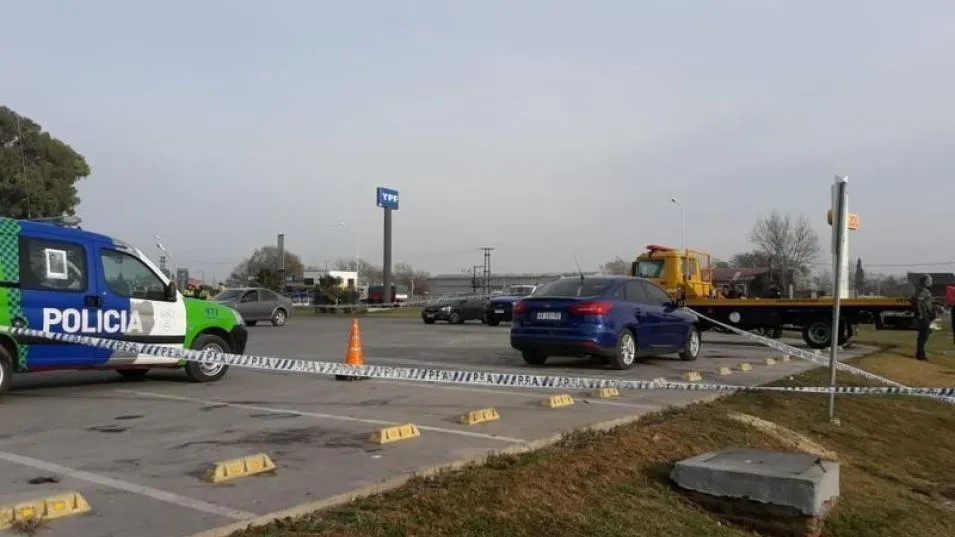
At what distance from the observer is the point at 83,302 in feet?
28.9

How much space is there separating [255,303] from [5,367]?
865 inches

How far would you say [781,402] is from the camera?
9.64 m

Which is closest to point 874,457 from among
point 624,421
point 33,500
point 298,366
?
point 624,421

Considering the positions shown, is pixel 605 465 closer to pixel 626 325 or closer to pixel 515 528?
pixel 515 528

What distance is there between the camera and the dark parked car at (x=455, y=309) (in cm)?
3262

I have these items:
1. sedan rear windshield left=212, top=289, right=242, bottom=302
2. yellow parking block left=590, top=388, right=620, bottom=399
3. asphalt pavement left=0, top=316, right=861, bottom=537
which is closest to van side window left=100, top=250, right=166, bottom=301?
asphalt pavement left=0, top=316, right=861, bottom=537

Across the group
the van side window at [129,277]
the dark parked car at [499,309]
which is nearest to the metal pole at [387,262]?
the dark parked car at [499,309]

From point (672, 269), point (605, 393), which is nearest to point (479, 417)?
point (605, 393)

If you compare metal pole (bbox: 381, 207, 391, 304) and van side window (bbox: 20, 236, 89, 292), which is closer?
van side window (bbox: 20, 236, 89, 292)

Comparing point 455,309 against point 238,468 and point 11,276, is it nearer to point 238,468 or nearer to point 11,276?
point 11,276

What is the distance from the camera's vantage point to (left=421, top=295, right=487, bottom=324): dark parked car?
32.6m

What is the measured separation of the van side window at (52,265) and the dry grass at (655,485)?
5.75 metres

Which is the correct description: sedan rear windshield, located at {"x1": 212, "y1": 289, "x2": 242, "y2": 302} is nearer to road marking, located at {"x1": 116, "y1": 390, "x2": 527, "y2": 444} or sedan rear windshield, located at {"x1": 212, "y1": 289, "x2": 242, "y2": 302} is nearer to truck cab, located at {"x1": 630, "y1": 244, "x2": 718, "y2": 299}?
truck cab, located at {"x1": 630, "y1": 244, "x2": 718, "y2": 299}

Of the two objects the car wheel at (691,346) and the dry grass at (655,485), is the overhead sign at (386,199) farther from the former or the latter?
the dry grass at (655,485)
